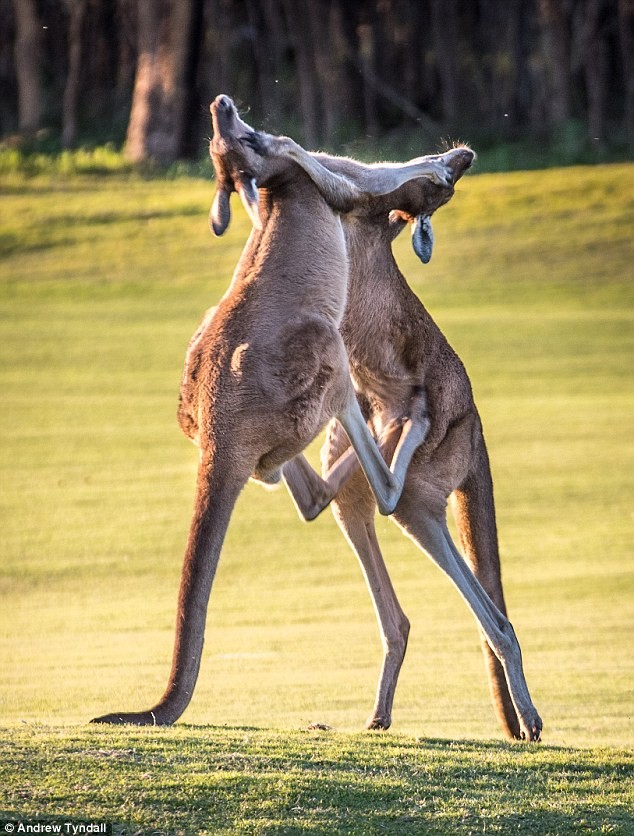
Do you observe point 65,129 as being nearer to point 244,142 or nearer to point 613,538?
point 613,538

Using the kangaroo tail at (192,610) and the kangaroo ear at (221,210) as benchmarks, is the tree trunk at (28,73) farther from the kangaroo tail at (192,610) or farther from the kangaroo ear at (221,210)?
the kangaroo tail at (192,610)

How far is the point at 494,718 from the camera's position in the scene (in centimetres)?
714

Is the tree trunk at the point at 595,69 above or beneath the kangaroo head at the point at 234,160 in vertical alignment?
above

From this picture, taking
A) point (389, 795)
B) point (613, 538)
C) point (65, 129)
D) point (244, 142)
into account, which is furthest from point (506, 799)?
point (65, 129)

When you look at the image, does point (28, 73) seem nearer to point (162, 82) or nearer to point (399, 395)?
point (162, 82)

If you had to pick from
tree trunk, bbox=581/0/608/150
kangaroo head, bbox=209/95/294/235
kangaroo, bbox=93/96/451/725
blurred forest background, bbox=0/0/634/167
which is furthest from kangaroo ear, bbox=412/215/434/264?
tree trunk, bbox=581/0/608/150

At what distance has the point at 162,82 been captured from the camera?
28.9m

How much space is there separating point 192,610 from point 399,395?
171 cm

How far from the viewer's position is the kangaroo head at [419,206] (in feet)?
21.1

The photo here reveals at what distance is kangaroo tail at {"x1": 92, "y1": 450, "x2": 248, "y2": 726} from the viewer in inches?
197

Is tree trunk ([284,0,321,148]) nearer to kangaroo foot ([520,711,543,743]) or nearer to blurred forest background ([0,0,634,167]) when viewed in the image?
blurred forest background ([0,0,634,167])

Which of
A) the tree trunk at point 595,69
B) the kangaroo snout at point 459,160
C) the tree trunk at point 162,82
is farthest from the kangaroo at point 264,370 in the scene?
the tree trunk at point 162,82

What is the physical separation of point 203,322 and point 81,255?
18.7m

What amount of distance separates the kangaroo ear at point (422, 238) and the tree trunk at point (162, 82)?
2283 centimetres
